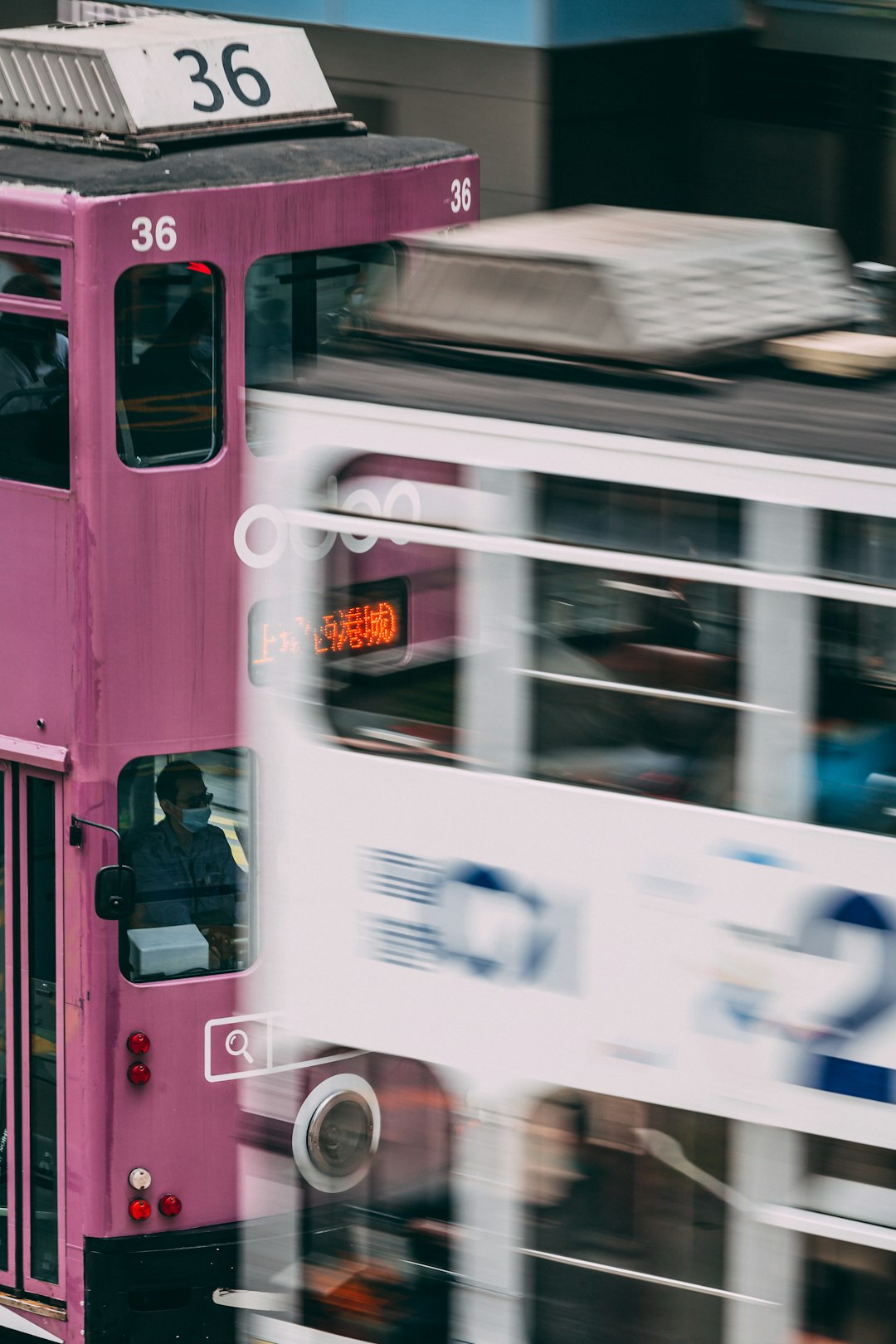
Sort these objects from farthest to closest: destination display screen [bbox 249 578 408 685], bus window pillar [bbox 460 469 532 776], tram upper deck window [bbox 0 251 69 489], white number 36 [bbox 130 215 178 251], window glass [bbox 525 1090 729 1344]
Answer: tram upper deck window [bbox 0 251 69 489], white number 36 [bbox 130 215 178 251], destination display screen [bbox 249 578 408 685], bus window pillar [bbox 460 469 532 776], window glass [bbox 525 1090 729 1344]

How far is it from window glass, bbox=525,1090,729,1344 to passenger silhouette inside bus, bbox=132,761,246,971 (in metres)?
2.85

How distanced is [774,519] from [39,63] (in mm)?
4429

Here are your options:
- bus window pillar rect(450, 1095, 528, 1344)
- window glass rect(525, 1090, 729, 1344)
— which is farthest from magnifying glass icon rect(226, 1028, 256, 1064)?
window glass rect(525, 1090, 729, 1344)

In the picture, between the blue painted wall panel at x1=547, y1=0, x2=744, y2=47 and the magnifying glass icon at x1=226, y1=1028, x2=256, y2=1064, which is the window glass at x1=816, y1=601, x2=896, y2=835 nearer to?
the magnifying glass icon at x1=226, y1=1028, x2=256, y2=1064

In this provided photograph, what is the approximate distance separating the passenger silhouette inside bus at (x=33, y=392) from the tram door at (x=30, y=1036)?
1157 millimetres

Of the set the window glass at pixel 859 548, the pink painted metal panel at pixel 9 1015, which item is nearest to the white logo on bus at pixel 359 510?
the window glass at pixel 859 548

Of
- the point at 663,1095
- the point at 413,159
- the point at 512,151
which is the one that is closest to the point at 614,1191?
the point at 663,1095

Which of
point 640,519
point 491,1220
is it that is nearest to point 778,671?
point 640,519

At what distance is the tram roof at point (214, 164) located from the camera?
27.0 ft

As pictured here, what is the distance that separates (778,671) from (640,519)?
1.69 ft

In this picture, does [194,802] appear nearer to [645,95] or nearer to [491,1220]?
[491,1220]

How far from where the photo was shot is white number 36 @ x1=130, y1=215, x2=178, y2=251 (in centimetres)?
816

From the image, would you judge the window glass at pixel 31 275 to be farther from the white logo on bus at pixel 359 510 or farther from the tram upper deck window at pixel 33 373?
the white logo on bus at pixel 359 510

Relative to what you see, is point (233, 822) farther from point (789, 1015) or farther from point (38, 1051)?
point (789, 1015)
